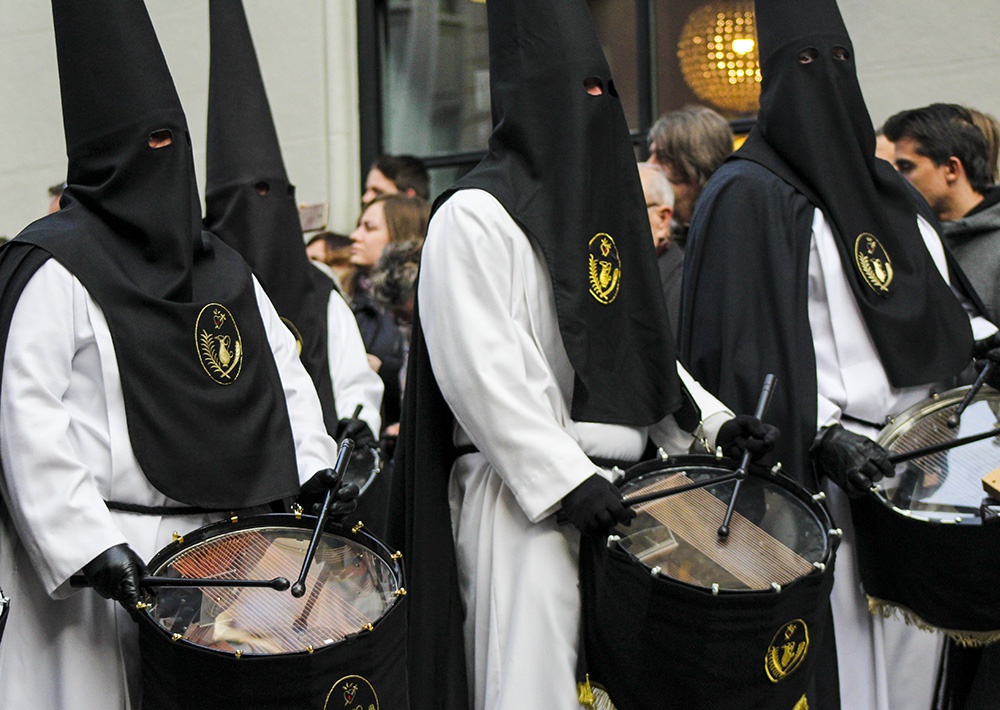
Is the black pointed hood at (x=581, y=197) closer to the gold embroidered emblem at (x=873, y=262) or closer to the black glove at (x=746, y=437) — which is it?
the black glove at (x=746, y=437)

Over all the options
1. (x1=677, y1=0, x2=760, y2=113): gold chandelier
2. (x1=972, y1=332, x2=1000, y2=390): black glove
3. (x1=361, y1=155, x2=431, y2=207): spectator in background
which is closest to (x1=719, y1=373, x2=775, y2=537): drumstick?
(x1=972, y1=332, x2=1000, y2=390): black glove

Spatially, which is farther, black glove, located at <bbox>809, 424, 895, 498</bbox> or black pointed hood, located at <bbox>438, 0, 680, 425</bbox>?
black glove, located at <bbox>809, 424, 895, 498</bbox>

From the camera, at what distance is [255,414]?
13.3 ft

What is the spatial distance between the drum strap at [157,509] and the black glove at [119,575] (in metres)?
0.29

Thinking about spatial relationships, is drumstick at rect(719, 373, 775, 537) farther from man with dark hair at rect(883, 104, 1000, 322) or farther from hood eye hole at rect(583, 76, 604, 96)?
man with dark hair at rect(883, 104, 1000, 322)

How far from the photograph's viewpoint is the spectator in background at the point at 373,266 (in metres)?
7.04

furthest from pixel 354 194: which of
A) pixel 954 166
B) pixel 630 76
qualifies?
pixel 954 166

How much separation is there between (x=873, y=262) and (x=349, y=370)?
2.49 metres

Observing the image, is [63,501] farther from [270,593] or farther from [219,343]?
[219,343]

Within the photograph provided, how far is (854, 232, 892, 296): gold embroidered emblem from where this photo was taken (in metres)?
4.72

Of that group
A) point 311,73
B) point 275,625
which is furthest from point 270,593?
point 311,73

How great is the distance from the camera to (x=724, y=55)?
8.46 metres

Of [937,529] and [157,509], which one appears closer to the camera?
[157,509]

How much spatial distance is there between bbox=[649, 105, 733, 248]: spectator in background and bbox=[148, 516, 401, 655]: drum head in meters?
2.91
